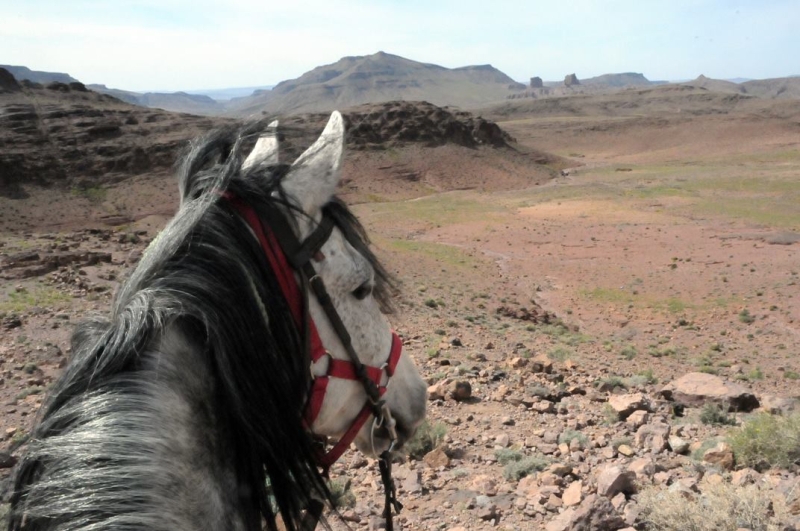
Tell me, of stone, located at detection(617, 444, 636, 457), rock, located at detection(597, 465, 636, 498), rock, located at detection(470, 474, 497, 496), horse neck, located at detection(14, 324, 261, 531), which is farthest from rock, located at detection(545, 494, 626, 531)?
horse neck, located at detection(14, 324, 261, 531)

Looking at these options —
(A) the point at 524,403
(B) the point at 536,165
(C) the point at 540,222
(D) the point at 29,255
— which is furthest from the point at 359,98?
(A) the point at 524,403

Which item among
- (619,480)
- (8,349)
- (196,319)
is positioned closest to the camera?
(196,319)

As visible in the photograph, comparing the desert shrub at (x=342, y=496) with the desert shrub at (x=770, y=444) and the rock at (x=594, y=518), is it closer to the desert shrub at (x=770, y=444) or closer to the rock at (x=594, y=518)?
the rock at (x=594, y=518)

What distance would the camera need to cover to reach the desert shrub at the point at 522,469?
14.1 feet

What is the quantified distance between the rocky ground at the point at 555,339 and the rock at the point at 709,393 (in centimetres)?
2

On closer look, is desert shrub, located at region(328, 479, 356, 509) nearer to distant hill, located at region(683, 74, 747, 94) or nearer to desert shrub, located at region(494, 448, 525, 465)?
desert shrub, located at region(494, 448, 525, 465)

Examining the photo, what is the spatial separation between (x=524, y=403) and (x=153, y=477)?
17.6 feet

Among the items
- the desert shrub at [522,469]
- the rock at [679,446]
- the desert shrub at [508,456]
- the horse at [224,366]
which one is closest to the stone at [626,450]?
the rock at [679,446]

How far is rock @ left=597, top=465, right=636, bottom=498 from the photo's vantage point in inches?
144

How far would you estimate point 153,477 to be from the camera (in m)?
1.10

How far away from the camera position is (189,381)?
3.92 ft

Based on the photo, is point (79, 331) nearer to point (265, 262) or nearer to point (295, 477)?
point (265, 262)

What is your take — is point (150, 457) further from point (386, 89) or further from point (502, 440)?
point (386, 89)

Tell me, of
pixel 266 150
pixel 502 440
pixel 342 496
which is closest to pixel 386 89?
pixel 502 440
